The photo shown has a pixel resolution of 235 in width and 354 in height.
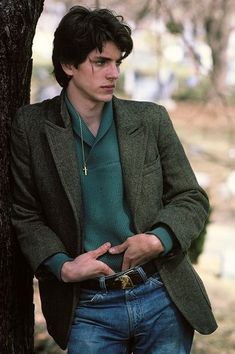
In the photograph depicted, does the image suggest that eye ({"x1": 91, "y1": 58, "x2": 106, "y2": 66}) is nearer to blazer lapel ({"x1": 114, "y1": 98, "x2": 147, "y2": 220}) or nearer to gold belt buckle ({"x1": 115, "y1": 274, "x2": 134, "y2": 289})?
blazer lapel ({"x1": 114, "y1": 98, "x2": 147, "y2": 220})

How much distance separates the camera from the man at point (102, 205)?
249cm

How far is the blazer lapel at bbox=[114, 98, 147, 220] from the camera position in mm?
2512

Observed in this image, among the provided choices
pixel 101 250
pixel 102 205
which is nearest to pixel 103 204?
pixel 102 205

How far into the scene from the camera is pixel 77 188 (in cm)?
249

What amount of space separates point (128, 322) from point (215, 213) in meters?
11.4

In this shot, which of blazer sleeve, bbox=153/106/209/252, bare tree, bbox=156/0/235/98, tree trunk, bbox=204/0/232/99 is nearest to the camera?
blazer sleeve, bbox=153/106/209/252

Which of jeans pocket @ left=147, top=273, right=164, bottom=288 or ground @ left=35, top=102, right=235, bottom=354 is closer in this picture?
jeans pocket @ left=147, top=273, right=164, bottom=288

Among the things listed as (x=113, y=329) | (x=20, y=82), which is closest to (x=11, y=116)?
(x=20, y=82)

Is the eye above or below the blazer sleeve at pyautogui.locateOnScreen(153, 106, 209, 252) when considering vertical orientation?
above

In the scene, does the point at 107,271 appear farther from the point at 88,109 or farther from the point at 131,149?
Answer: the point at 88,109

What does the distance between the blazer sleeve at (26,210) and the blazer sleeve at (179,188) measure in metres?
0.40

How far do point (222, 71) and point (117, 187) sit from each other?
1849cm

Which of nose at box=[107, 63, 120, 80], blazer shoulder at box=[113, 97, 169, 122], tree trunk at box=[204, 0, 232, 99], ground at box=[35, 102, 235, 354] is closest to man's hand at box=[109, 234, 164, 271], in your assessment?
blazer shoulder at box=[113, 97, 169, 122]

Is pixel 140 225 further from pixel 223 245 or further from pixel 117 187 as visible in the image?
pixel 223 245
